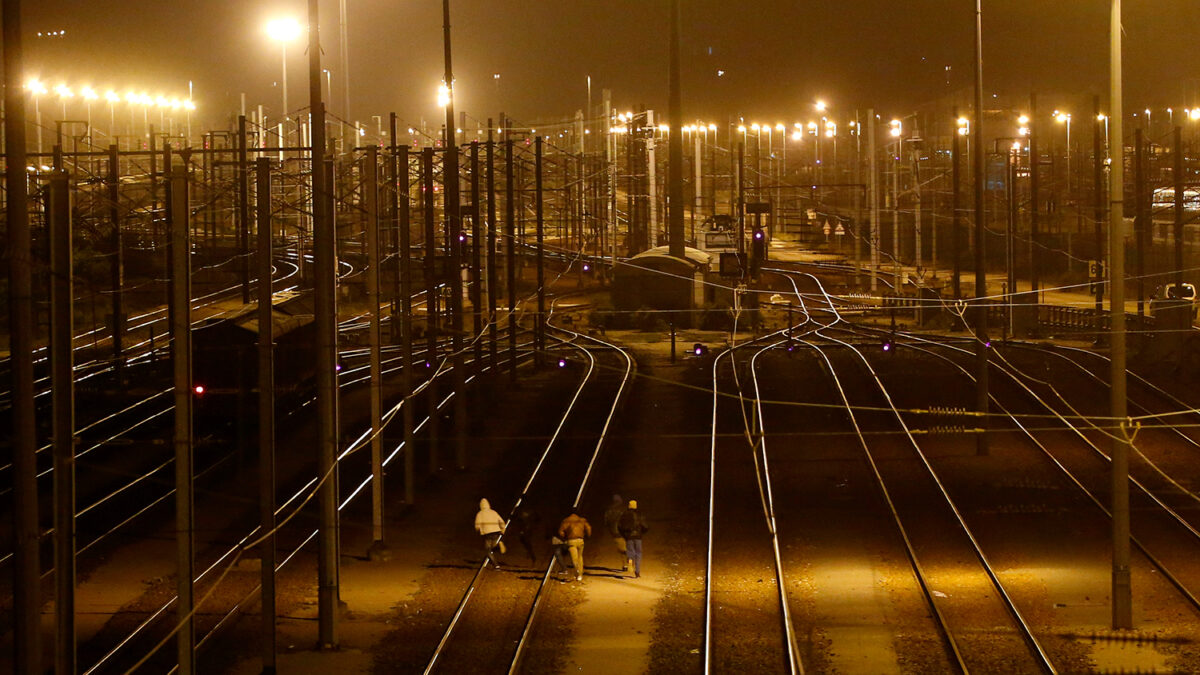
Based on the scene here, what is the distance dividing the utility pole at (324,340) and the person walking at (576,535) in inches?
122

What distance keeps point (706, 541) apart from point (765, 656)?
477 cm

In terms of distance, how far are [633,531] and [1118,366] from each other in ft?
18.2

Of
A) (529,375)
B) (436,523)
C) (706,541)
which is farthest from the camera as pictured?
(529,375)

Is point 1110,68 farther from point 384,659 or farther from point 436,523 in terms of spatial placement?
point 436,523

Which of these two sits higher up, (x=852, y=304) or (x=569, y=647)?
(x=852, y=304)

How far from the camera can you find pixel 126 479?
66.8 ft

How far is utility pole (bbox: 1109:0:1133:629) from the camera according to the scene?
12.8 metres

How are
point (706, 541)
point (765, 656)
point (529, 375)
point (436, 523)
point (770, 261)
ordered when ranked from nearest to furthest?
point (765, 656) → point (706, 541) → point (436, 523) → point (529, 375) → point (770, 261)

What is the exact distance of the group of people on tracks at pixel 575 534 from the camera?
49.7 ft

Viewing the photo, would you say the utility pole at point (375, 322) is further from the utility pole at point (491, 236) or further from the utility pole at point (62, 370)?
the utility pole at point (491, 236)

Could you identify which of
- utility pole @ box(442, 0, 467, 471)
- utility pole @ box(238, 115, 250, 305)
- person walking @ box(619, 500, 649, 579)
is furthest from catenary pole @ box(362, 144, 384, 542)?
utility pole @ box(238, 115, 250, 305)

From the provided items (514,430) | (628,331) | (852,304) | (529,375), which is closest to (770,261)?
(852,304)

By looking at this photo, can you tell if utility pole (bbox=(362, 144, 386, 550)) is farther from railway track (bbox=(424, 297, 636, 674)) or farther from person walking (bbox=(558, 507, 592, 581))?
person walking (bbox=(558, 507, 592, 581))

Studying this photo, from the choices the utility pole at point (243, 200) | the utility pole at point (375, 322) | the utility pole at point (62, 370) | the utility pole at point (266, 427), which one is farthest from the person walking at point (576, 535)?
the utility pole at point (243, 200)
